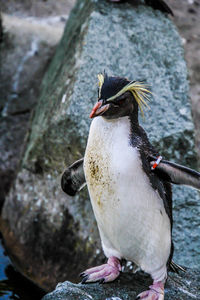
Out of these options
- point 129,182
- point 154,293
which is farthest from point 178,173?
point 154,293

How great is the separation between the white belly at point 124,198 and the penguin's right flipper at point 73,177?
22 cm

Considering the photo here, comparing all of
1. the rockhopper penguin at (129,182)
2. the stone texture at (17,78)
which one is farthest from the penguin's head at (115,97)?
the stone texture at (17,78)

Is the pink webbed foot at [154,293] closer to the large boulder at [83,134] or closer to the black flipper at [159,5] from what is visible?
the large boulder at [83,134]

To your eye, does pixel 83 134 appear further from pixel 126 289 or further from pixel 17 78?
pixel 17 78

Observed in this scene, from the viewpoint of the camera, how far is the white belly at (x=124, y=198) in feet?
6.97

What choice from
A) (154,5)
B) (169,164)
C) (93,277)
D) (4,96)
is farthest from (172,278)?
(4,96)

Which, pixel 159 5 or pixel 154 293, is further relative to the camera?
pixel 159 5

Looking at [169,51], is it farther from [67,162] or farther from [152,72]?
[67,162]

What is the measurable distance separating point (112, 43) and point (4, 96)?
2.03 m

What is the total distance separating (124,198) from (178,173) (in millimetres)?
279

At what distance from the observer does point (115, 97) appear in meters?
2.09

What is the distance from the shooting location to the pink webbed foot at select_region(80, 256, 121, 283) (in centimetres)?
230

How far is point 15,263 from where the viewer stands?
12.6 ft

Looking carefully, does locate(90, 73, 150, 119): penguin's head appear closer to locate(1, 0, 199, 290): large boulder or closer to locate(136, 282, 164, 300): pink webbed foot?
locate(136, 282, 164, 300): pink webbed foot
